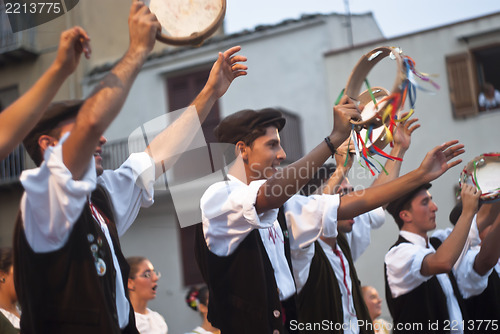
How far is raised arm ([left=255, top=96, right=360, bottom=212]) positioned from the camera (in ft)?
8.64

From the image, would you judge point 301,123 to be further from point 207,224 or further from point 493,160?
point 207,224

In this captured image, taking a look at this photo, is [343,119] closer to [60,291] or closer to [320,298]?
[320,298]

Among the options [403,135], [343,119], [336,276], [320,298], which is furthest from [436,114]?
[343,119]

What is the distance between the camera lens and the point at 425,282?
4148 mm

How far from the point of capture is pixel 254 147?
3.16 m

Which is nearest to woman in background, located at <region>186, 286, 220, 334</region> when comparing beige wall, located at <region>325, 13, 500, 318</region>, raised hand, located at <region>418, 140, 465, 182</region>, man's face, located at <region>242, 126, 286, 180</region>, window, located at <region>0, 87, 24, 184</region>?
man's face, located at <region>242, 126, 286, 180</region>

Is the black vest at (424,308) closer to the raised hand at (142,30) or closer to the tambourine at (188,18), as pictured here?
the tambourine at (188,18)

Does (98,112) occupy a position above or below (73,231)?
above

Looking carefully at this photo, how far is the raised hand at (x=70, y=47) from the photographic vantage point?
193 cm

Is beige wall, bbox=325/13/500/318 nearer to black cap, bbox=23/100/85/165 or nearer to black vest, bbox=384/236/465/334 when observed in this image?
black vest, bbox=384/236/465/334

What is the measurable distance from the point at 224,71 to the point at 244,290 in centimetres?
95

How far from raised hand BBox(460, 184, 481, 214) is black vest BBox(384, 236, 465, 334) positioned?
555 mm

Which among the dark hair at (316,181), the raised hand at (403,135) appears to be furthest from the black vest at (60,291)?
the dark hair at (316,181)

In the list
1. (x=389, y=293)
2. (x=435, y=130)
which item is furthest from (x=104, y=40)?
(x=389, y=293)
